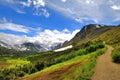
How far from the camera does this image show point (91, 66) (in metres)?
42.9

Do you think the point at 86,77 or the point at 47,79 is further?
the point at 47,79

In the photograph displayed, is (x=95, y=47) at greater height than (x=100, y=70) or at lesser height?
greater

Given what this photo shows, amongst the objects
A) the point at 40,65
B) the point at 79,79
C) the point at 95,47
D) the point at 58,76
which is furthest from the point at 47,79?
the point at 40,65

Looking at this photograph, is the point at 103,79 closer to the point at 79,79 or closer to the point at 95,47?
the point at 79,79

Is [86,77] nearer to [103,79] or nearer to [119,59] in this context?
[103,79]

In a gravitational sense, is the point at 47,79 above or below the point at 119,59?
below

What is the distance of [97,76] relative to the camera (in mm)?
35438

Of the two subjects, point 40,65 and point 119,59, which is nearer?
point 119,59

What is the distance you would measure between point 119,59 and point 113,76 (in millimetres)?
12579

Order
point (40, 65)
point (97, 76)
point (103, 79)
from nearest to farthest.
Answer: point (103, 79) → point (97, 76) → point (40, 65)

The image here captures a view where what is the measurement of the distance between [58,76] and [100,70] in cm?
1011

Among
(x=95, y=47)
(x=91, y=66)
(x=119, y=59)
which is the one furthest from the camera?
(x=95, y=47)

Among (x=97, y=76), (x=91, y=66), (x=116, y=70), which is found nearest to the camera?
(x=97, y=76)

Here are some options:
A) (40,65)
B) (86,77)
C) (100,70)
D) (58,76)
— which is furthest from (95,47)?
(86,77)
